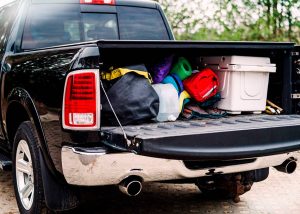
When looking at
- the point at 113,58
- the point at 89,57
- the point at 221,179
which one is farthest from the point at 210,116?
the point at 89,57

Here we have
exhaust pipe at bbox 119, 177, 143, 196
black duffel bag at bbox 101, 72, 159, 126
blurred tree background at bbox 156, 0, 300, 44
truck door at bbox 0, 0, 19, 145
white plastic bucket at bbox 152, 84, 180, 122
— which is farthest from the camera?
blurred tree background at bbox 156, 0, 300, 44

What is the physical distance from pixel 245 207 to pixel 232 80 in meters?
1.32

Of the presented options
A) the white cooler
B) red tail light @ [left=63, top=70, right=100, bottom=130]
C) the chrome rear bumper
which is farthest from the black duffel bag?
the white cooler

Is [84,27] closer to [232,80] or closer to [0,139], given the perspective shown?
[0,139]

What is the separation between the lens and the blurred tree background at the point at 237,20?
36.7 feet

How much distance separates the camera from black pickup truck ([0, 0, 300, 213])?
3.07 metres

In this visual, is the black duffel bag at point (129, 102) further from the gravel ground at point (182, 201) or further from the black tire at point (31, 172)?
the gravel ground at point (182, 201)

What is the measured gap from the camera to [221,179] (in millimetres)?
3949

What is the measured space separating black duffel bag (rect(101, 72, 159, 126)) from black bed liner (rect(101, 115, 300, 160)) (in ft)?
0.32

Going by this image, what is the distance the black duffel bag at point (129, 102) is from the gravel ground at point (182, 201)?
1.30m

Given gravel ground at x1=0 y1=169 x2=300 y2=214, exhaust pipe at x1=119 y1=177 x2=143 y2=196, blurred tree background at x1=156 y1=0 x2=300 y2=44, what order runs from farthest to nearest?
blurred tree background at x1=156 y1=0 x2=300 y2=44 → gravel ground at x1=0 y1=169 x2=300 y2=214 → exhaust pipe at x1=119 y1=177 x2=143 y2=196

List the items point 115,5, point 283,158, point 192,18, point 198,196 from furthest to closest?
point 192,18 → point 115,5 → point 198,196 → point 283,158

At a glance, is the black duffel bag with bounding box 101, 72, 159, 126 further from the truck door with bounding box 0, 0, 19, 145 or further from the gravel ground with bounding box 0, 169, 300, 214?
the truck door with bounding box 0, 0, 19, 145

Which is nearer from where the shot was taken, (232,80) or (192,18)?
(232,80)
